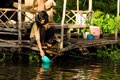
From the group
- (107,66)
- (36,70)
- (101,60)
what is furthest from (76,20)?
(36,70)

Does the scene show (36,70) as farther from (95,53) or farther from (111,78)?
(95,53)

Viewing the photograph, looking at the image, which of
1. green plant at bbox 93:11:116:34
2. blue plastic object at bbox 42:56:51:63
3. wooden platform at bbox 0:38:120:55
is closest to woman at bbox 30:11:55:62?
blue plastic object at bbox 42:56:51:63

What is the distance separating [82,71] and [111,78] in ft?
5.00

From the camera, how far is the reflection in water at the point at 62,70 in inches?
603

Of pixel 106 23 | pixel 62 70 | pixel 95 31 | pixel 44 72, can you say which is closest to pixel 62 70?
pixel 62 70

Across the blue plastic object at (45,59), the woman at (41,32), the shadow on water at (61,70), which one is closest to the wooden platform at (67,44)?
the woman at (41,32)

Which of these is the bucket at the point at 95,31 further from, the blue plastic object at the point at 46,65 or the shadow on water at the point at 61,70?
the blue plastic object at the point at 46,65

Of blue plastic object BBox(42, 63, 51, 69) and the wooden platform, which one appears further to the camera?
the wooden platform

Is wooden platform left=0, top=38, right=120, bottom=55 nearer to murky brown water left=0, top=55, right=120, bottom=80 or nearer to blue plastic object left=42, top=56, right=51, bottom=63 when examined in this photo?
blue plastic object left=42, top=56, right=51, bottom=63

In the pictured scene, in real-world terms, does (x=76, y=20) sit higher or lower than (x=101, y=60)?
higher

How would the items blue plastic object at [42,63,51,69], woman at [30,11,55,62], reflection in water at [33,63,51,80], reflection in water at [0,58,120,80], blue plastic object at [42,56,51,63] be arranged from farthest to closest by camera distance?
1. woman at [30,11,55,62]
2. blue plastic object at [42,56,51,63]
3. blue plastic object at [42,63,51,69]
4. reflection in water at [0,58,120,80]
5. reflection in water at [33,63,51,80]

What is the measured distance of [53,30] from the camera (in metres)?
18.7

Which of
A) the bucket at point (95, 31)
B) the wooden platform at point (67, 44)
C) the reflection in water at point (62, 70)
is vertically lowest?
the reflection in water at point (62, 70)

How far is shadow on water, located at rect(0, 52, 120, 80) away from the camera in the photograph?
1534 centimetres
